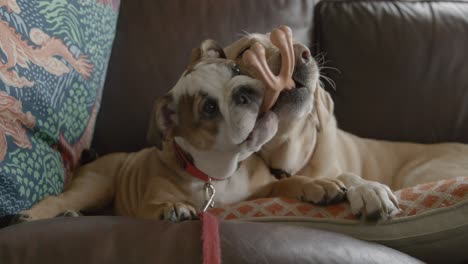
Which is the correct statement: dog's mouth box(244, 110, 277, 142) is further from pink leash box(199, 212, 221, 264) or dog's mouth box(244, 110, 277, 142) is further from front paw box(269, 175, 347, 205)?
pink leash box(199, 212, 221, 264)

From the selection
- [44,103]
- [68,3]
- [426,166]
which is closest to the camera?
[44,103]

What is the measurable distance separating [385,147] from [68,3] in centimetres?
110

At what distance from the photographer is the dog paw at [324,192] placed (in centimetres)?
118

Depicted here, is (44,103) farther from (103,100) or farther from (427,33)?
(427,33)

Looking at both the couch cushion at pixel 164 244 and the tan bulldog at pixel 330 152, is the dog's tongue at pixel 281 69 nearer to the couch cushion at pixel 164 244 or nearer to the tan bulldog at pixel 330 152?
the tan bulldog at pixel 330 152

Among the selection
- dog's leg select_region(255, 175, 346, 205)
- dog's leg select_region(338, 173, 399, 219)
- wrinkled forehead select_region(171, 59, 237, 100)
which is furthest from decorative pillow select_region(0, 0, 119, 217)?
dog's leg select_region(338, 173, 399, 219)

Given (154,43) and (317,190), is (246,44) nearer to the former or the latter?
(317,190)

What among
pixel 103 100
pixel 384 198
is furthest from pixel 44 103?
pixel 384 198

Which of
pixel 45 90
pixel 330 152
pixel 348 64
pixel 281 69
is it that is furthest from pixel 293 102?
pixel 348 64

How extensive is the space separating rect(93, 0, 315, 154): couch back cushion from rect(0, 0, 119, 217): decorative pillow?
11 cm

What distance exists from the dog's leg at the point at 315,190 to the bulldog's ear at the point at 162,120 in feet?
1.07

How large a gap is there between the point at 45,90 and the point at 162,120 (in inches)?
12.2

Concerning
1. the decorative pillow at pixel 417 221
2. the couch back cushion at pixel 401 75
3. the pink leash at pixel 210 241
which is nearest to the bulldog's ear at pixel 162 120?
the decorative pillow at pixel 417 221

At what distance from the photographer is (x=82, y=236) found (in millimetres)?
906
